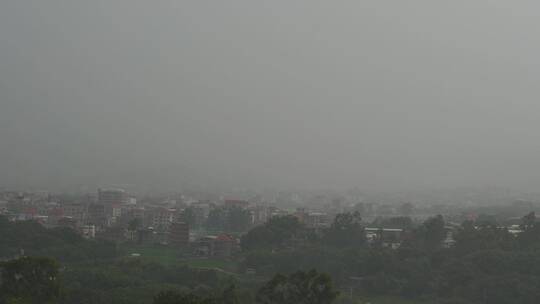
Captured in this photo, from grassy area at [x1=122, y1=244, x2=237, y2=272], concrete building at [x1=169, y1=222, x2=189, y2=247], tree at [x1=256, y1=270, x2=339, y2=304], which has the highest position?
concrete building at [x1=169, y1=222, x2=189, y2=247]

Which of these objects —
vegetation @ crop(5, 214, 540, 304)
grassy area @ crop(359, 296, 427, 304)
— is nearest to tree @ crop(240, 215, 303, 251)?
vegetation @ crop(5, 214, 540, 304)

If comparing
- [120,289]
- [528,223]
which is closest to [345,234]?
[528,223]

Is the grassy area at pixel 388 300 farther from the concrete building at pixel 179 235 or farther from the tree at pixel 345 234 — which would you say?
the concrete building at pixel 179 235

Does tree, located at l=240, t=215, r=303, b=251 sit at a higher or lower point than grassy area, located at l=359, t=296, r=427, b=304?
higher

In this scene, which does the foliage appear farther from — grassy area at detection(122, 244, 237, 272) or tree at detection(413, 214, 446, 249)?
tree at detection(413, 214, 446, 249)

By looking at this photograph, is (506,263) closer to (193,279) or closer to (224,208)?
(193,279)

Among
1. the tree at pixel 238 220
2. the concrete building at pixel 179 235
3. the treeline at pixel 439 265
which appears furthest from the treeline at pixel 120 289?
→ the tree at pixel 238 220

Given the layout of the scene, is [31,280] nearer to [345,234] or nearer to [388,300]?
[388,300]
